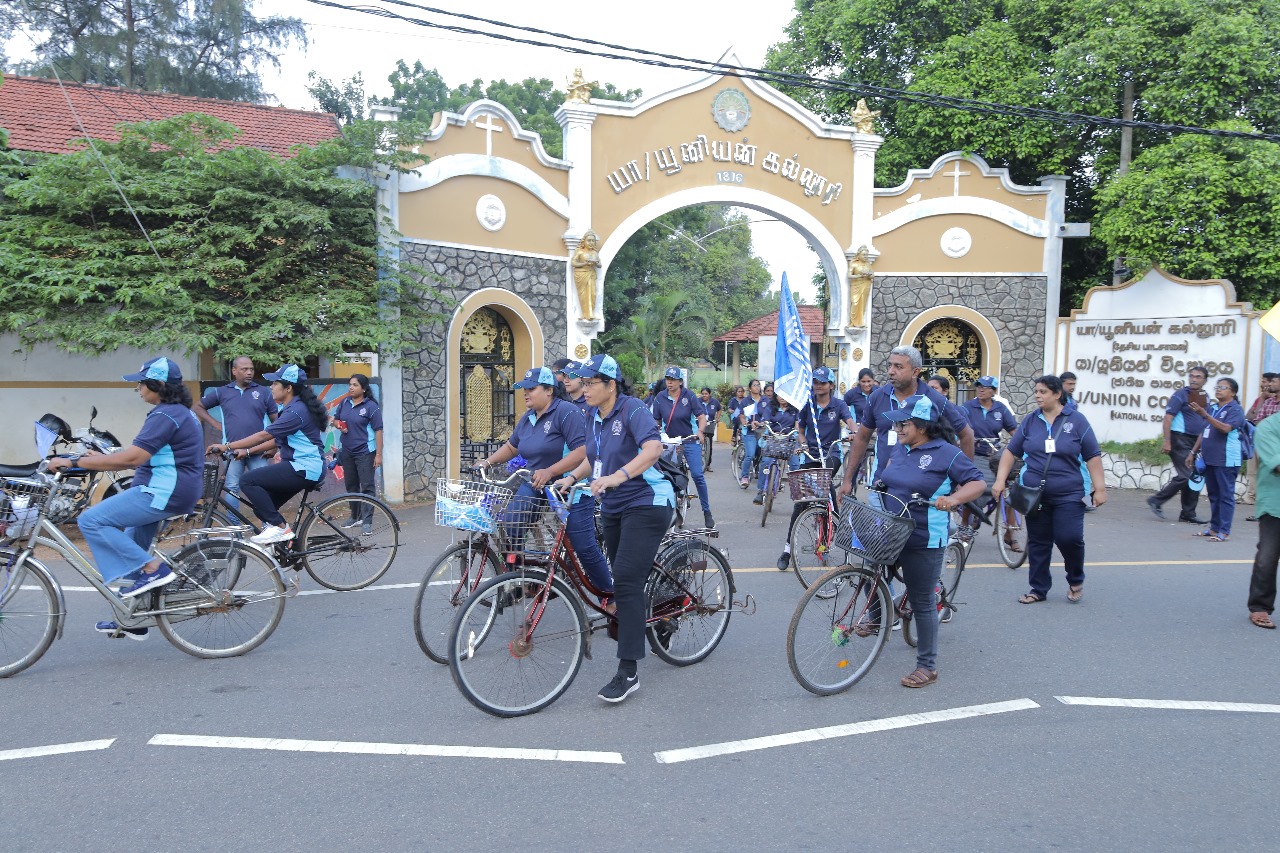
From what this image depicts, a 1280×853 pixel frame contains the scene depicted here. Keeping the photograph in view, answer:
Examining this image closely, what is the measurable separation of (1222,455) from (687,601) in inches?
327

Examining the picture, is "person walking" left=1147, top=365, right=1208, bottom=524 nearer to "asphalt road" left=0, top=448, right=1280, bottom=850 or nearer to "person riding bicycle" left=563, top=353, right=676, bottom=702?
"asphalt road" left=0, top=448, right=1280, bottom=850

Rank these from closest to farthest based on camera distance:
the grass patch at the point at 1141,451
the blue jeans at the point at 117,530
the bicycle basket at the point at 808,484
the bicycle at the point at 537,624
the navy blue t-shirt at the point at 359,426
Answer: the bicycle at the point at 537,624, the blue jeans at the point at 117,530, the bicycle basket at the point at 808,484, the navy blue t-shirt at the point at 359,426, the grass patch at the point at 1141,451

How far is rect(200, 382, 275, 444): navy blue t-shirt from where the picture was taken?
8.70 metres

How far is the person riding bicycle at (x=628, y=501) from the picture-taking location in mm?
4953

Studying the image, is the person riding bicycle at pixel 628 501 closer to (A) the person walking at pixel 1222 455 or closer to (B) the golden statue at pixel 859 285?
A: (A) the person walking at pixel 1222 455

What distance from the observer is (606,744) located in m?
4.48

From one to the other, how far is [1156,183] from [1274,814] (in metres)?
13.6

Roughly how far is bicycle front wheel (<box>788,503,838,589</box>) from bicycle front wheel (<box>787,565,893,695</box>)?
7.93 feet

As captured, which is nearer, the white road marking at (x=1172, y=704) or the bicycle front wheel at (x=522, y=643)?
the bicycle front wheel at (x=522, y=643)

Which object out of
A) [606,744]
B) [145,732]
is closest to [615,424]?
[606,744]

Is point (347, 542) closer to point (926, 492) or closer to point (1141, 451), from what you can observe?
point (926, 492)

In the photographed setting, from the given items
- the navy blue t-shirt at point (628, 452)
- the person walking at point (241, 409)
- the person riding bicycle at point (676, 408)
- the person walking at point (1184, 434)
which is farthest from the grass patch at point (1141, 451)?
the person walking at point (241, 409)

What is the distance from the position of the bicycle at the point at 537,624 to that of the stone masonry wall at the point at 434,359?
825 centimetres

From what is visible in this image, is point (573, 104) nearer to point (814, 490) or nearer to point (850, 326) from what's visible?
point (850, 326)
